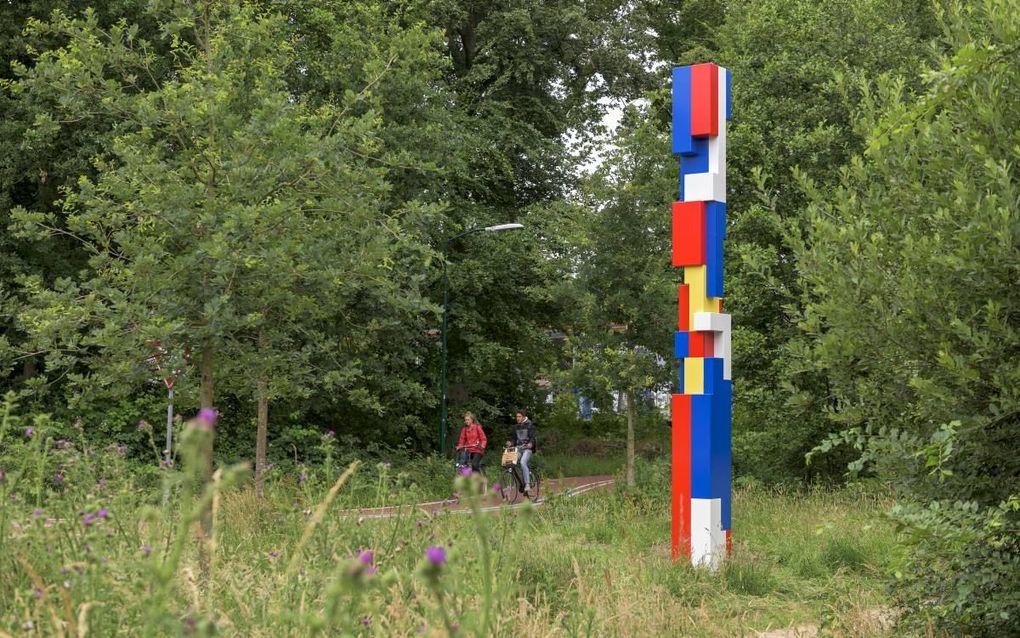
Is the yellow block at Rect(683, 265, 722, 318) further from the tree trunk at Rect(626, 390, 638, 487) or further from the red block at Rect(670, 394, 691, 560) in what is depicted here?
the tree trunk at Rect(626, 390, 638, 487)

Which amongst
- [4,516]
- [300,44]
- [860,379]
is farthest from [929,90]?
[300,44]

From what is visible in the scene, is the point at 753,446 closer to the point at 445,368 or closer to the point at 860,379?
the point at 445,368

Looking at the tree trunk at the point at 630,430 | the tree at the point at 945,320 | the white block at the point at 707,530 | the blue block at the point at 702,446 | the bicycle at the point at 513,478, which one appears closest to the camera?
the tree at the point at 945,320

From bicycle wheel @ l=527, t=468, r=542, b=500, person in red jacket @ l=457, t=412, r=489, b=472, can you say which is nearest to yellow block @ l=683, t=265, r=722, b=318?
bicycle wheel @ l=527, t=468, r=542, b=500

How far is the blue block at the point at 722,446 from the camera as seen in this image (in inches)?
444

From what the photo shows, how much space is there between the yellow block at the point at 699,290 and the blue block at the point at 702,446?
30.9 inches

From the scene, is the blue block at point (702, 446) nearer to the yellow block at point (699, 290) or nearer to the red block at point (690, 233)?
the yellow block at point (699, 290)

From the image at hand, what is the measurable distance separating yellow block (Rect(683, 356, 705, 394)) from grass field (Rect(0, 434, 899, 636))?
1.55 meters

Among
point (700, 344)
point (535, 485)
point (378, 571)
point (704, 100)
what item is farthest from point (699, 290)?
point (535, 485)

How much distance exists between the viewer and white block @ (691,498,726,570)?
35.3 ft

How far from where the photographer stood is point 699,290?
11.5 m

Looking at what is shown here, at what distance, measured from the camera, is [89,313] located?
10539 mm

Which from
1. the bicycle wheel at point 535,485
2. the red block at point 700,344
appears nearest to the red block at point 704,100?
the red block at point 700,344

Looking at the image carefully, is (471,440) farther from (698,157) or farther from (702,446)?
(698,157)
